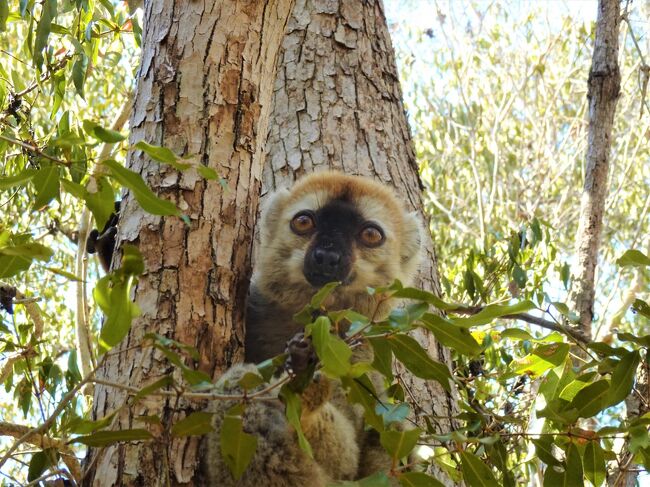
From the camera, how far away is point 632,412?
159 inches

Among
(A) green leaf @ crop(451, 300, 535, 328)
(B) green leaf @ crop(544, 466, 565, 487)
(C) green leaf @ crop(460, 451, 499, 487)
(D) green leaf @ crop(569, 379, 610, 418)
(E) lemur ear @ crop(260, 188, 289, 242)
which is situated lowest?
(B) green leaf @ crop(544, 466, 565, 487)

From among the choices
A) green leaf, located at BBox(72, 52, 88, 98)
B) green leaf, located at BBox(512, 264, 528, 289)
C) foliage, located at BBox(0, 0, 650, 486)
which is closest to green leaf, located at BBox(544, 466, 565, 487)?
foliage, located at BBox(0, 0, 650, 486)

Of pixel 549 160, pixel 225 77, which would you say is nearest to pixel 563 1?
pixel 549 160

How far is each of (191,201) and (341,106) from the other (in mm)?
2646

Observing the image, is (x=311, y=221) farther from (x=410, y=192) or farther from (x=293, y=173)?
(x=410, y=192)

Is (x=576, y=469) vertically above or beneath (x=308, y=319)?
beneath

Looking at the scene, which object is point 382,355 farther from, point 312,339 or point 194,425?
point 194,425

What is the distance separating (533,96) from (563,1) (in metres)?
1.92

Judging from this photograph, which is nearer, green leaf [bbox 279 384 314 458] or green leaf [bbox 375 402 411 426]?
green leaf [bbox 279 384 314 458]

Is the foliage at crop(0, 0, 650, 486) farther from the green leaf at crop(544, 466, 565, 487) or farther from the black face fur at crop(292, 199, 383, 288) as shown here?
the black face fur at crop(292, 199, 383, 288)

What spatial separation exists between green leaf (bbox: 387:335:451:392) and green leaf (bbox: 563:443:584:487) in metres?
0.69

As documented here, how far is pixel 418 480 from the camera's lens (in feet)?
7.59

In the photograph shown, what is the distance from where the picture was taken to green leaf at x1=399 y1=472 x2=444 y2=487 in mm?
2297

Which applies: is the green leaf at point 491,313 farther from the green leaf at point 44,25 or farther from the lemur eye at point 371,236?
the green leaf at point 44,25
